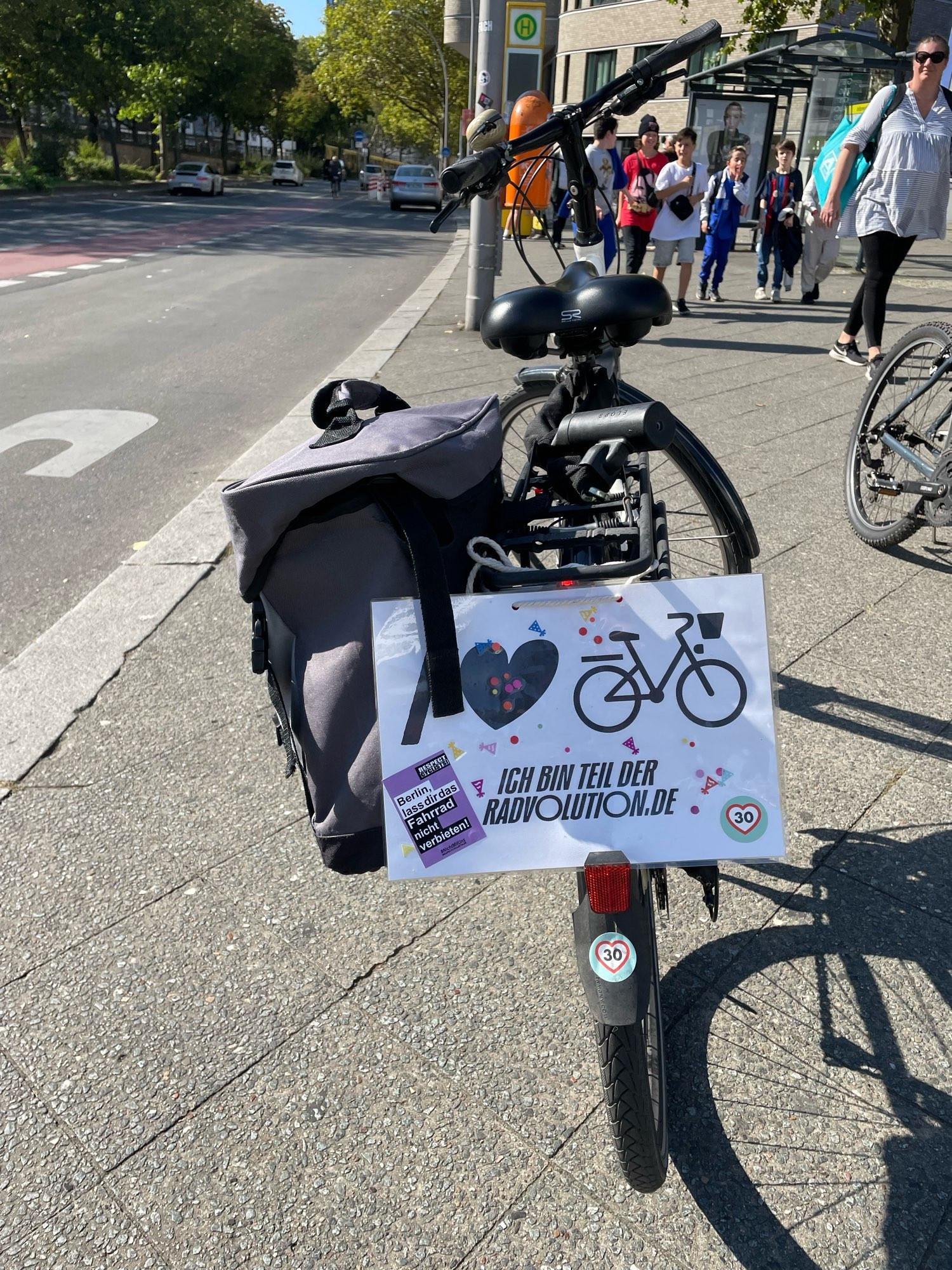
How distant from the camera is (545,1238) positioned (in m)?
1.62

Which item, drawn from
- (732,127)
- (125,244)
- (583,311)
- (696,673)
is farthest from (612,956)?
(125,244)

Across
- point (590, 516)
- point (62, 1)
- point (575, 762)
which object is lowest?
point (575, 762)

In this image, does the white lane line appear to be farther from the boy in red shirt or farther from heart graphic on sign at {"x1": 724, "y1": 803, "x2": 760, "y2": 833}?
the boy in red shirt

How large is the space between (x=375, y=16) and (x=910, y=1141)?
213 feet

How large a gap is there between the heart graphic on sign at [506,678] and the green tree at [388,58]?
61297 millimetres

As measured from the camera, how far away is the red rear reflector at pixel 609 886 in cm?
145

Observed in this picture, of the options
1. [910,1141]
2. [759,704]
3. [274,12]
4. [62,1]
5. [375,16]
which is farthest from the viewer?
[274,12]

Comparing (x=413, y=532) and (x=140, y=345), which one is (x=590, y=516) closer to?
(x=413, y=532)

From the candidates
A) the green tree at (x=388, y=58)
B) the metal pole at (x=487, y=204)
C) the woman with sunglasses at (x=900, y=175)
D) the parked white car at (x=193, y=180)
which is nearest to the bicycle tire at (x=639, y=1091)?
the woman with sunglasses at (x=900, y=175)

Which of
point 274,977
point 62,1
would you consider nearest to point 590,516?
point 274,977

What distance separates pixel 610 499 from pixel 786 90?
17666 mm

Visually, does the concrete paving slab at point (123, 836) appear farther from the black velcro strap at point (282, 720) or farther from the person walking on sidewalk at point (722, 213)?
the person walking on sidewalk at point (722, 213)

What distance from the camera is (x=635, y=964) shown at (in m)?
1.48

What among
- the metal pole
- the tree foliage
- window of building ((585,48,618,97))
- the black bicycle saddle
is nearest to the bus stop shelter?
the tree foliage
